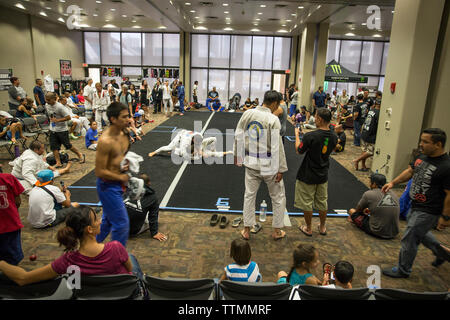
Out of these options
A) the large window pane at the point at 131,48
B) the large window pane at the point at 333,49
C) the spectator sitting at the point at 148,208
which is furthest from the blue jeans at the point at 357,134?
the large window pane at the point at 131,48

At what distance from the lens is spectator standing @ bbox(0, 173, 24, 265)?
3096 mm

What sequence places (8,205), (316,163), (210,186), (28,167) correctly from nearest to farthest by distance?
(8,205) → (316,163) → (28,167) → (210,186)

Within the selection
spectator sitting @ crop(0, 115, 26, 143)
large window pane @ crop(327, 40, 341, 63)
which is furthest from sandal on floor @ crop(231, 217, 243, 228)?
large window pane @ crop(327, 40, 341, 63)

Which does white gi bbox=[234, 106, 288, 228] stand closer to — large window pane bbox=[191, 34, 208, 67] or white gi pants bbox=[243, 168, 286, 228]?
white gi pants bbox=[243, 168, 286, 228]

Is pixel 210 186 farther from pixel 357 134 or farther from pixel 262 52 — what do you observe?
pixel 262 52

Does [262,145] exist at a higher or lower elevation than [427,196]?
higher

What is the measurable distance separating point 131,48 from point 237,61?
7.73 m

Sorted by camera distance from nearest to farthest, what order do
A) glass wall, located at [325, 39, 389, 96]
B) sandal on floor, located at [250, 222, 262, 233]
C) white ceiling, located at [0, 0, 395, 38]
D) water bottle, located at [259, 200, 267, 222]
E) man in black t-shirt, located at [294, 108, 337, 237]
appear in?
man in black t-shirt, located at [294, 108, 337, 237]
sandal on floor, located at [250, 222, 262, 233]
water bottle, located at [259, 200, 267, 222]
white ceiling, located at [0, 0, 395, 38]
glass wall, located at [325, 39, 389, 96]

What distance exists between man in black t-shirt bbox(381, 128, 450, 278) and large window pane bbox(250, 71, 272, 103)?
2012 cm

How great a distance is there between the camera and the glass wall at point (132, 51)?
23.0 metres

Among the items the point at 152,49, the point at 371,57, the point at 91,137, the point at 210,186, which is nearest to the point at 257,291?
the point at 210,186

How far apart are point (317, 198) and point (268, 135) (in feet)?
4.03

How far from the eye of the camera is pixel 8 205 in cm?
310

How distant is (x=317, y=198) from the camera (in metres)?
4.57
